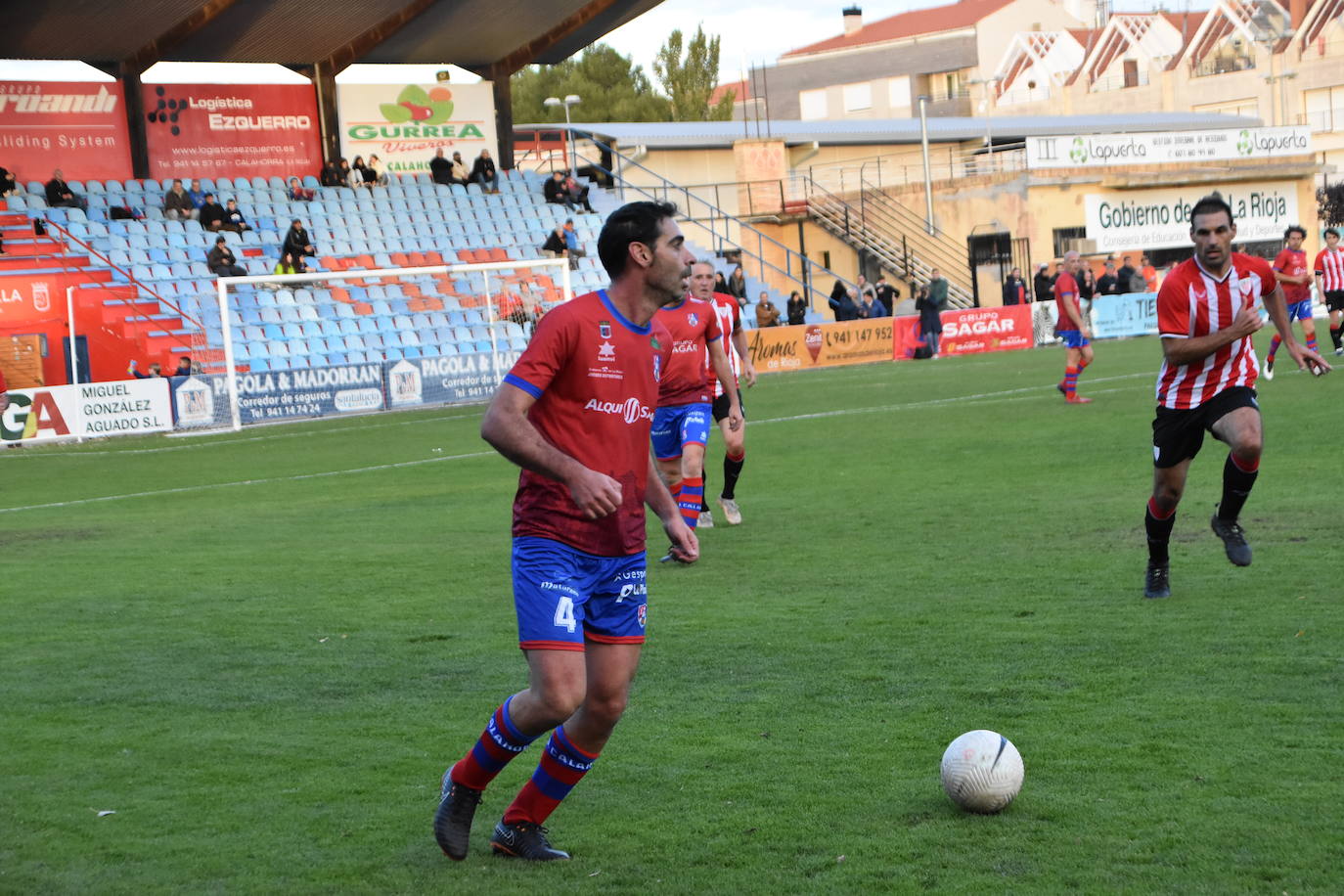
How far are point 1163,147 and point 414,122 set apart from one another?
920 inches

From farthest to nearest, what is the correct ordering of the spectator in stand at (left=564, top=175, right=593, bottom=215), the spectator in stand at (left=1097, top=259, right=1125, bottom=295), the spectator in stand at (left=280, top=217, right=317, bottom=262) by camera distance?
the spectator in stand at (left=1097, top=259, right=1125, bottom=295)
the spectator in stand at (left=564, top=175, right=593, bottom=215)
the spectator in stand at (left=280, top=217, right=317, bottom=262)

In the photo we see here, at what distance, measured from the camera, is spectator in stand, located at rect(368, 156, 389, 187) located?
1474 inches

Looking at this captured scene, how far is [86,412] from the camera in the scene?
25.7 m

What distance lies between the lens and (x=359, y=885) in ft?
15.0

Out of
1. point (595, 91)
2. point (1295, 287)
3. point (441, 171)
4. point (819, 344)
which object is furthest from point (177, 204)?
point (595, 91)

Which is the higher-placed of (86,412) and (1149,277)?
(1149,277)

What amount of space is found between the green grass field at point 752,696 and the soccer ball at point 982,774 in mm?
67

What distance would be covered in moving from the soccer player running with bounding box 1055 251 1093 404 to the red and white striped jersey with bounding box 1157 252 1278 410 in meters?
12.0

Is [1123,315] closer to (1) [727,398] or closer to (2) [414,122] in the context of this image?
(2) [414,122]

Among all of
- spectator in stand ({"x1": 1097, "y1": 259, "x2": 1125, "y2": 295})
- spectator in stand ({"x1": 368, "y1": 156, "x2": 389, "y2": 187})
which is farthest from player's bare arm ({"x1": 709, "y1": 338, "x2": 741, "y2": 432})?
spectator in stand ({"x1": 1097, "y1": 259, "x2": 1125, "y2": 295})

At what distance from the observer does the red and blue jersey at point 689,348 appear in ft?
34.5

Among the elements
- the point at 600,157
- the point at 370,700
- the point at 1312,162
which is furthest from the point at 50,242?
the point at 1312,162

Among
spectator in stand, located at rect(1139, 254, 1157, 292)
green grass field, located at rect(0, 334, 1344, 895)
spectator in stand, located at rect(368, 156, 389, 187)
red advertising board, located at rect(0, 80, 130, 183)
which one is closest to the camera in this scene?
green grass field, located at rect(0, 334, 1344, 895)

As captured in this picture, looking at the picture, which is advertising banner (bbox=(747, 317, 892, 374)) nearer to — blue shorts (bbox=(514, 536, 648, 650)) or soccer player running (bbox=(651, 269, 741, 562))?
soccer player running (bbox=(651, 269, 741, 562))
